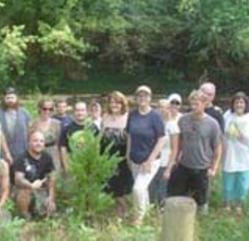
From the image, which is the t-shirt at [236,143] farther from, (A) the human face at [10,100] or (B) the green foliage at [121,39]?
(B) the green foliage at [121,39]

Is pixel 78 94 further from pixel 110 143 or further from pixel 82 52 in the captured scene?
pixel 110 143

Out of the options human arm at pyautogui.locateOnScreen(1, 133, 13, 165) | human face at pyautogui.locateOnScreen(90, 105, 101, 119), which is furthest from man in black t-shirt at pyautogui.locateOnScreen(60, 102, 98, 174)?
human arm at pyautogui.locateOnScreen(1, 133, 13, 165)

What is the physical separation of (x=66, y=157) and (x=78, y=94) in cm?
1089

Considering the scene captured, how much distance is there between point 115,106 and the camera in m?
8.47

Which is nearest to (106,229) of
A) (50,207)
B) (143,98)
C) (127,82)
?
(50,207)

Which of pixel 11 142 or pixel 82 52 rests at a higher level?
pixel 82 52

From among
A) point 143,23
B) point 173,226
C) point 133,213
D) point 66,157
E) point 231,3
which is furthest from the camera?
point 143,23

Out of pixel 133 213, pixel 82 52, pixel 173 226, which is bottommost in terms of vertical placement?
pixel 133 213

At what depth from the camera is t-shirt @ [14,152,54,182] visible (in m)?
8.48

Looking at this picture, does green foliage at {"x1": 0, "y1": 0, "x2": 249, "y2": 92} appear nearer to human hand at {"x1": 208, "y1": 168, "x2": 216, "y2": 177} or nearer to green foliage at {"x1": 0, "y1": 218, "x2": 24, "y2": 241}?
human hand at {"x1": 208, "y1": 168, "x2": 216, "y2": 177}

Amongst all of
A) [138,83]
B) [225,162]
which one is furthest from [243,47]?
[225,162]

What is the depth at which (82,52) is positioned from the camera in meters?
20.0

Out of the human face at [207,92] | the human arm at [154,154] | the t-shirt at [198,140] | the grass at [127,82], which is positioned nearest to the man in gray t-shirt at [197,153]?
the t-shirt at [198,140]

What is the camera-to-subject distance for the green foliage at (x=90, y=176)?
308 inches
